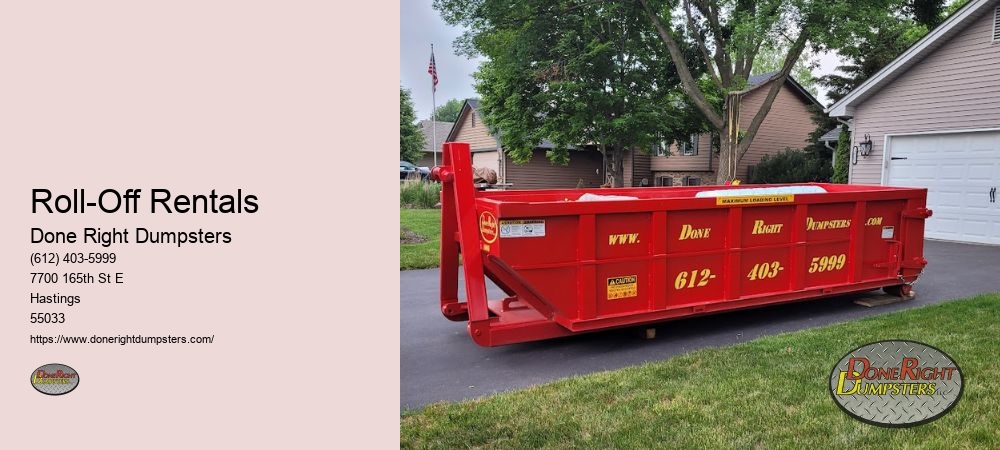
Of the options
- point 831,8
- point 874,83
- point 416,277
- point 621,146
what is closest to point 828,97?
point 621,146

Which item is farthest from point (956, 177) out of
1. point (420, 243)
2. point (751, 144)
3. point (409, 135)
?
point (409, 135)

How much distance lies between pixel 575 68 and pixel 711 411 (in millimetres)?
18747

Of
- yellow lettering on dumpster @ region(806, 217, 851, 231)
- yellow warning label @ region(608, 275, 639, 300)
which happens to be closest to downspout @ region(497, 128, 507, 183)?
yellow lettering on dumpster @ region(806, 217, 851, 231)

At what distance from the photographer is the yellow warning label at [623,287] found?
210 inches

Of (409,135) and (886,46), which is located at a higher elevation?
(886,46)

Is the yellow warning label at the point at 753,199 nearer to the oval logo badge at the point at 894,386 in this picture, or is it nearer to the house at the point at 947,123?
the oval logo badge at the point at 894,386

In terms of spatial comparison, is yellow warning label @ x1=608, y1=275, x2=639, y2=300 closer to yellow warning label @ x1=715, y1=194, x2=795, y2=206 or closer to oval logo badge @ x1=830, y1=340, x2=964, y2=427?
yellow warning label @ x1=715, y1=194, x2=795, y2=206

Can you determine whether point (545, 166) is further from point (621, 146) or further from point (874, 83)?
point (874, 83)

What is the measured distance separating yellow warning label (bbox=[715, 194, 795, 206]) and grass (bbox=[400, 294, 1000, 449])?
56.1 inches

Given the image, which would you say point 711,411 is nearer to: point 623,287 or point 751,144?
point 623,287

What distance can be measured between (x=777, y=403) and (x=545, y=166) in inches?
1104

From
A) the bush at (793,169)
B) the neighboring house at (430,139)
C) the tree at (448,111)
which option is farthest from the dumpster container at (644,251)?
the tree at (448,111)

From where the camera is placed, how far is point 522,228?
488cm
